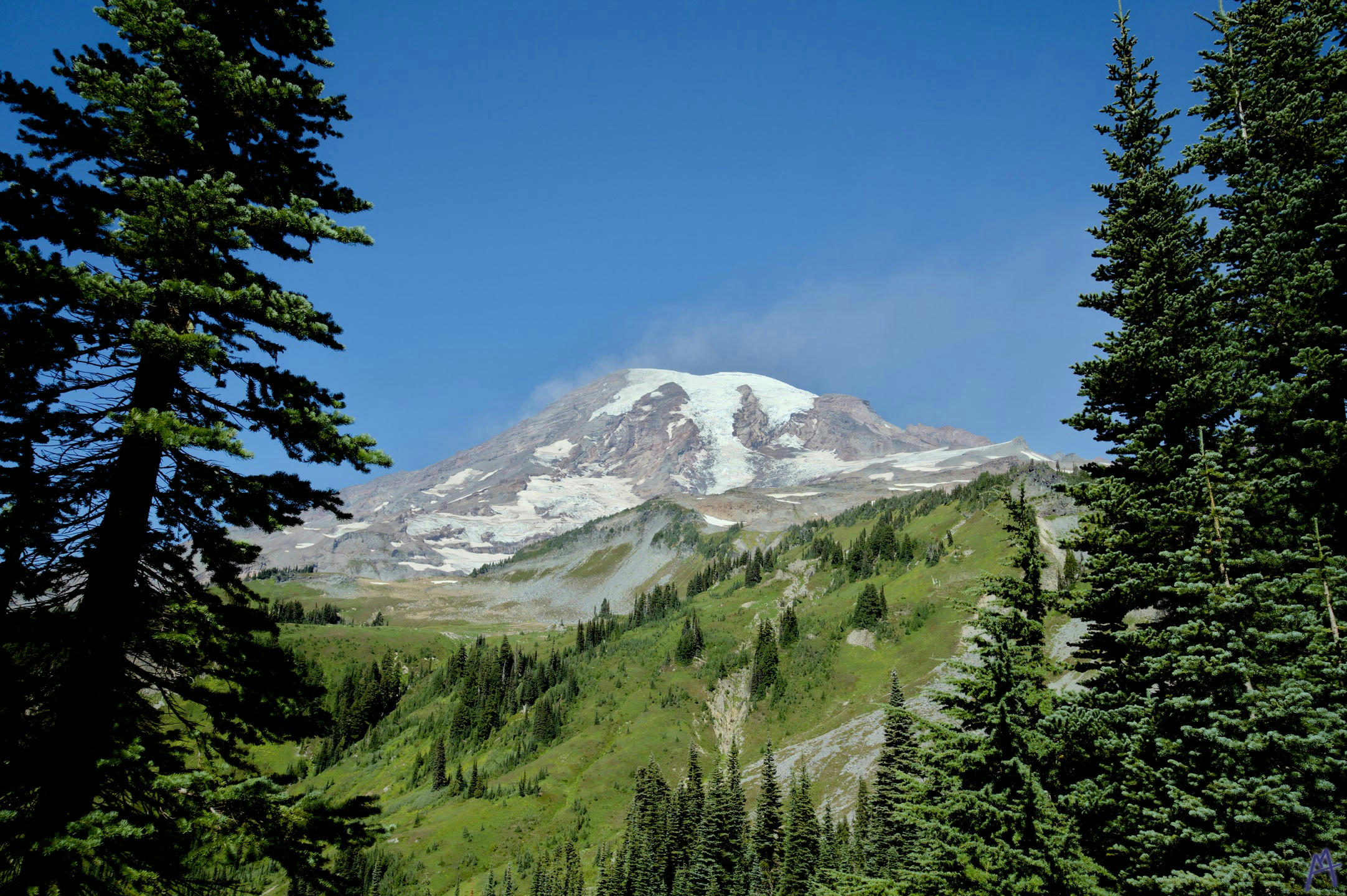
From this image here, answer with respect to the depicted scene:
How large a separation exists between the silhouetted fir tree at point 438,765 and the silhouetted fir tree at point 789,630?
72.6m

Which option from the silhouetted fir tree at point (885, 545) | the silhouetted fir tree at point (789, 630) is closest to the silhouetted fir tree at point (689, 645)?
the silhouetted fir tree at point (789, 630)

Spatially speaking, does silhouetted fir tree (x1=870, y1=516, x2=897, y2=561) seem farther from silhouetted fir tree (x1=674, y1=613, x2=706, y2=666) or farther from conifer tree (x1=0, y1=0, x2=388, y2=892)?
conifer tree (x1=0, y1=0, x2=388, y2=892)

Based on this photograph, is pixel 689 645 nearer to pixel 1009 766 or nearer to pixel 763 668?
pixel 763 668

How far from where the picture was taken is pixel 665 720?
122625 millimetres

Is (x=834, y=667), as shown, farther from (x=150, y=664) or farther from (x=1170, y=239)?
(x=150, y=664)

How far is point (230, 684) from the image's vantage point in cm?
963

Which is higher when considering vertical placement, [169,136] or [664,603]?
[169,136]

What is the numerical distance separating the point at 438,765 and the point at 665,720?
4985 cm

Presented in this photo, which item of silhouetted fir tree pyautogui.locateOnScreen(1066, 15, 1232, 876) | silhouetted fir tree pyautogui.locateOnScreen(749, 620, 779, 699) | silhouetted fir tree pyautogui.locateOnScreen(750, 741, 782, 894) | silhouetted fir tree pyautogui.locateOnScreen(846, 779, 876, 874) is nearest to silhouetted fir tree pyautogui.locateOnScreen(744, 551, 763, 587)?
silhouetted fir tree pyautogui.locateOnScreen(749, 620, 779, 699)

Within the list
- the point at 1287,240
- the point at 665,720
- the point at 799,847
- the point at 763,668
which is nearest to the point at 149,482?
the point at 1287,240

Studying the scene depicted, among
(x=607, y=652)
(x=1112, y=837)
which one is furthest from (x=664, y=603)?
(x=1112, y=837)

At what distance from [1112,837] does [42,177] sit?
23.6 metres
